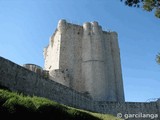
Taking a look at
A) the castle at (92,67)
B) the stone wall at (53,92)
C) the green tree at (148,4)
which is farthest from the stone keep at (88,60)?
the green tree at (148,4)

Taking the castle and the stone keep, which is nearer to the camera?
the castle

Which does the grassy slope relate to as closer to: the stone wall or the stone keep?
the stone wall

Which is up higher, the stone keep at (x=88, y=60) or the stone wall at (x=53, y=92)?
the stone keep at (x=88, y=60)

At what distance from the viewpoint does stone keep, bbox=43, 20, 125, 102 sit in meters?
40.3

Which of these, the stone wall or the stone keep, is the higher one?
the stone keep

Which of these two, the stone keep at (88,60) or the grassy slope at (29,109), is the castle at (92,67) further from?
the grassy slope at (29,109)

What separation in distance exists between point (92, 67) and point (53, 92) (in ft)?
58.7

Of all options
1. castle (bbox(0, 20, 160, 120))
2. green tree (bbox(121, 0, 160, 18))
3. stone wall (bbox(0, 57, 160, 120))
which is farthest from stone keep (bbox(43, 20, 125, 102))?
green tree (bbox(121, 0, 160, 18))

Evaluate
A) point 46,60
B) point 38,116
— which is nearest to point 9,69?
point 38,116

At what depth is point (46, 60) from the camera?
49.2 m

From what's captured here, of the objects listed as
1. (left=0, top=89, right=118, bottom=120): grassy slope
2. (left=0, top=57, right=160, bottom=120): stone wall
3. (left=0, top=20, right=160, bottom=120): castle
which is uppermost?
(left=0, top=20, right=160, bottom=120): castle

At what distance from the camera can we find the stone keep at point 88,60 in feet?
132

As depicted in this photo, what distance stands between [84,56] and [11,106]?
32.5 meters

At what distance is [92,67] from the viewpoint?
41125 millimetres
